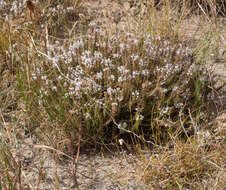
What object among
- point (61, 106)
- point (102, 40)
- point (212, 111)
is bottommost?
point (212, 111)

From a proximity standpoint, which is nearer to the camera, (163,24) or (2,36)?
(2,36)

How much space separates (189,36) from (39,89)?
2.33 meters

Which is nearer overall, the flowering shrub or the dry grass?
the dry grass

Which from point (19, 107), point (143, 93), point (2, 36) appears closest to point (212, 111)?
point (143, 93)

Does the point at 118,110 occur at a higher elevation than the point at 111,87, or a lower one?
lower

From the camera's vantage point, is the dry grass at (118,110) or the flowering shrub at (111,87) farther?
the flowering shrub at (111,87)

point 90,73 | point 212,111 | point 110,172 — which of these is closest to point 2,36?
point 90,73

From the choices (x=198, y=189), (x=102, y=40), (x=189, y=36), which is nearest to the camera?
(x=198, y=189)

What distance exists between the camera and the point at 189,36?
4.45 meters

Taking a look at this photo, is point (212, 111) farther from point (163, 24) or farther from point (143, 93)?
point (163, 24)

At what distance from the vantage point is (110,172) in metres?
2.66

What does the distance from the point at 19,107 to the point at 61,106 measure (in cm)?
53

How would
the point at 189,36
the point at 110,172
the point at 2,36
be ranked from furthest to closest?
1. the point at 189,36
2. the point at 2,36
3. the point at 110,172

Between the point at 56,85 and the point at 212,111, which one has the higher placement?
the point at 56,85
